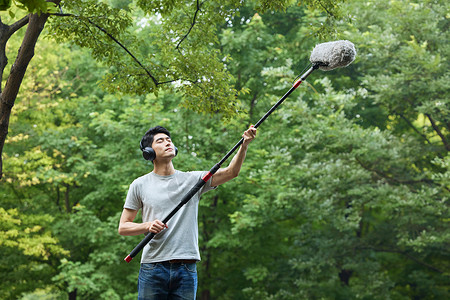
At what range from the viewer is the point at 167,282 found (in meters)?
3.16

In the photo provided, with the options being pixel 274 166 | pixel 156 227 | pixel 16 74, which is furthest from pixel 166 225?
pixel 274 166

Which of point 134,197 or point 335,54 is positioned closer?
point 134,197

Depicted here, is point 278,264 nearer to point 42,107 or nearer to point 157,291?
point 42,107

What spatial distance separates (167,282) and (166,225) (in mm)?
344

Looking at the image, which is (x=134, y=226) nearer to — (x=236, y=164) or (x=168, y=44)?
(x=236, y=164)

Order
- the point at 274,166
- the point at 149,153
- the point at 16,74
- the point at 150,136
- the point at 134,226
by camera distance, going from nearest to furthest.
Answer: the point at 134,226, the point at 149,153, the point at 150,136, the point at 16,74, the point at 274,166

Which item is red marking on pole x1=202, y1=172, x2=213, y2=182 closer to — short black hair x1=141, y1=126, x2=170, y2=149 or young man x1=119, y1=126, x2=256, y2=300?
young man x1=119, y1=126, x2=256, y2=300

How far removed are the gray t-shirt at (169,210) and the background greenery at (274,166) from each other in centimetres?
678

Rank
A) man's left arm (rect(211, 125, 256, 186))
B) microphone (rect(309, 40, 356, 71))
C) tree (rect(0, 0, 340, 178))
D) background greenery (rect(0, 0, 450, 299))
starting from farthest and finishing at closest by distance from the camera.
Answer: background greenery (rect(0, 0, 450, 299)) → tree (rect(0, 0, 340, 178)) → microphone (rect(309, 40, 356, 71)) → man's left arm (rect(211, 125, 256, 186))

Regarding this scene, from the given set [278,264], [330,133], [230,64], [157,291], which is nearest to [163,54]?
[157,291]

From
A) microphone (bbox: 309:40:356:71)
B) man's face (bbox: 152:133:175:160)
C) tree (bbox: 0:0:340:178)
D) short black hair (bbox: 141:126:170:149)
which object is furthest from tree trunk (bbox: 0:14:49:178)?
microphone (bbox: 309:40:356:71)

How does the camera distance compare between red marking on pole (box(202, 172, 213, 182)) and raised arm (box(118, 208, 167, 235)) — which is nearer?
raised arm (box(118, 208, 167, 235))

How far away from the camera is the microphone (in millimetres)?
3520

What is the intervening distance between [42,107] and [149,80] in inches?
302
